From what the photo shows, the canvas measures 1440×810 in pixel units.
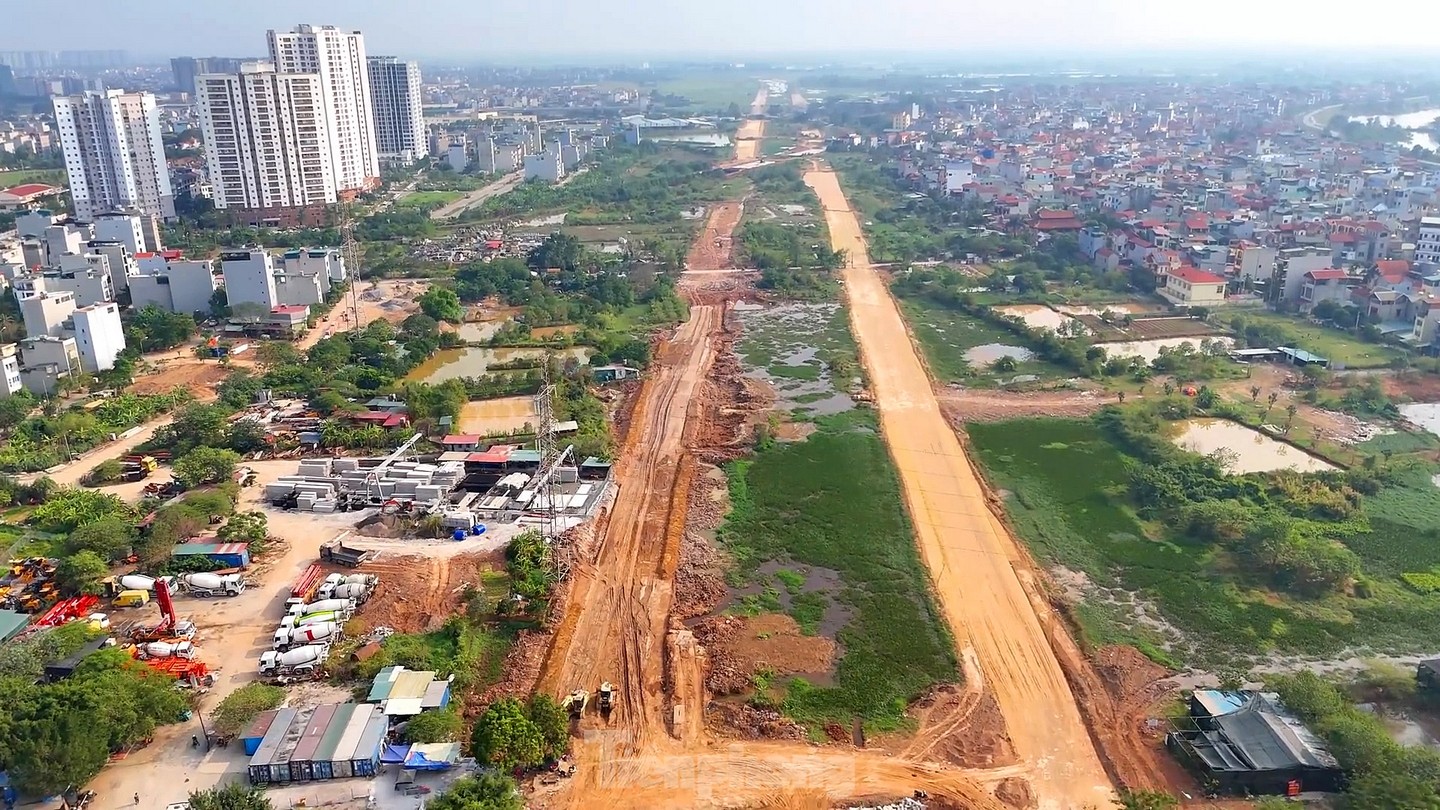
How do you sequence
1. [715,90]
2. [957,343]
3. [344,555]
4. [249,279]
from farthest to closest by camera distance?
[715,90]
[249,279]
[957,343]
[344,555]

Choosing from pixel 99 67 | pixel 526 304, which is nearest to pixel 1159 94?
pixel 526 304

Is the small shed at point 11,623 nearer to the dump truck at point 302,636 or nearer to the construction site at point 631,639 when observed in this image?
the construction site at point 631,639

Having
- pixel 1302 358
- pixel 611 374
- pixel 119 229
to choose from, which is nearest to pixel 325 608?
pixel 611 374

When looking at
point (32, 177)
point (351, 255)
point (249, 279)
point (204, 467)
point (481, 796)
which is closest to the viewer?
point (481, 796)

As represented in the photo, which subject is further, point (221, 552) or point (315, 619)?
point (221, 552)

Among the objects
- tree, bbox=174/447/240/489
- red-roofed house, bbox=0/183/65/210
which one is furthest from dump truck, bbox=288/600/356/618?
red-roofed house, bbox=0/183/65/210

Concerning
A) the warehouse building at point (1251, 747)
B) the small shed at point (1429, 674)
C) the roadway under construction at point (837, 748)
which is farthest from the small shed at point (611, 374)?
the small shed at point (1429, 674)

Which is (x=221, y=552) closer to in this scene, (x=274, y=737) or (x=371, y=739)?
(x=274, y=737)

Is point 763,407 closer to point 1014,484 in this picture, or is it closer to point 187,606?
point 1014,484
